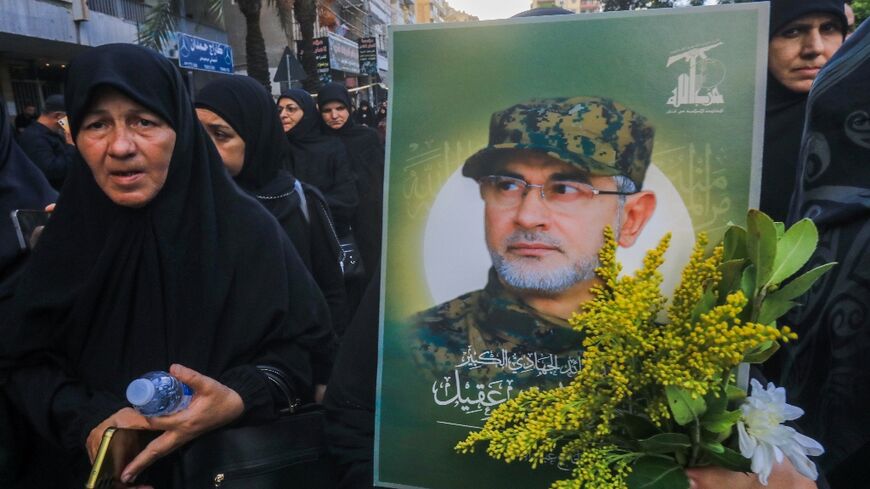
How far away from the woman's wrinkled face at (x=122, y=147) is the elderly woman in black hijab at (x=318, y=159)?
2829 millimetres

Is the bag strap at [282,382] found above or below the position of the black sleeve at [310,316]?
below

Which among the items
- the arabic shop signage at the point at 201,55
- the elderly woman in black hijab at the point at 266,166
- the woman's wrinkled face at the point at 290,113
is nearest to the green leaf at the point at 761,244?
the elderly woman in black hijab at the point at 266,166

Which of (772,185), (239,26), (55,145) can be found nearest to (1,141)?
(772,185)

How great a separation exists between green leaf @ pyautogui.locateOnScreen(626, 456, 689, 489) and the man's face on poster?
29 centimetres

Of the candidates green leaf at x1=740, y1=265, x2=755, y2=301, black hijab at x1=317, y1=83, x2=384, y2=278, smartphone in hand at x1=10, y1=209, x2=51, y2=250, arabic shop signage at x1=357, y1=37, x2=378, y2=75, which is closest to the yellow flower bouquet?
green leaf at x1=740, y1=265, x2=755, y2=301

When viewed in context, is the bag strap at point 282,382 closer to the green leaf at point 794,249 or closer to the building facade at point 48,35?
the green leaf at point 794,249

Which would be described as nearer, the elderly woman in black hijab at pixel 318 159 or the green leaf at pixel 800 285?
the green leaf at pixel 800 285

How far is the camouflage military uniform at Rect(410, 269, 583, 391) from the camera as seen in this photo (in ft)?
3.35

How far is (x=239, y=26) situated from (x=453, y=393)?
1005 inches

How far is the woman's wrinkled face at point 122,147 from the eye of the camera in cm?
171

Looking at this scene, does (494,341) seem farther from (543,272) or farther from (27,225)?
(27,225)

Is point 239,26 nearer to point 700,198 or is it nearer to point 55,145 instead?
point 55,145

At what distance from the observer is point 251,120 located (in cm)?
290

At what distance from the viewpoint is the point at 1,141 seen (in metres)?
2.35
